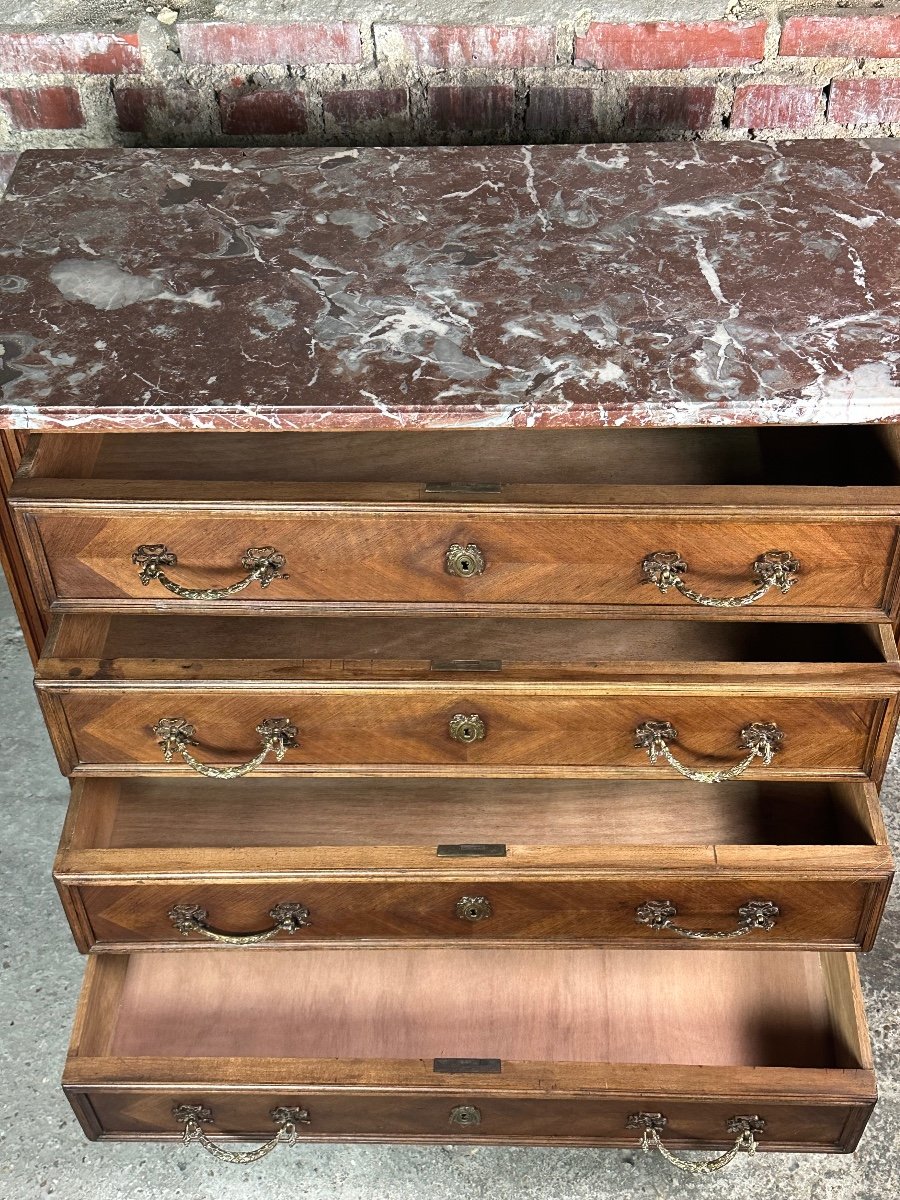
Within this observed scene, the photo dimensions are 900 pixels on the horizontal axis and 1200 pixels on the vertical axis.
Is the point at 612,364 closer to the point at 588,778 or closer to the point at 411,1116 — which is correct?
the point at 588,778

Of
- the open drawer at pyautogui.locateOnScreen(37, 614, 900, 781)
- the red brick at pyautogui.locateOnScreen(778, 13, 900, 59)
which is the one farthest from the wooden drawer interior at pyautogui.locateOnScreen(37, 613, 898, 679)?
the red brick at pyautogui.locateOnScreen(778, 13, 900, 59)

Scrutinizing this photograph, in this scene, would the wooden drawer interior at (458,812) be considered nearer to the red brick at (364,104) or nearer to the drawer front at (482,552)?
the drawer front at (482,552)

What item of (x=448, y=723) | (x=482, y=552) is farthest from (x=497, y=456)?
(x=448, y=723)

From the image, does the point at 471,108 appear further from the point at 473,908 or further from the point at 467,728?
the point at 473,908

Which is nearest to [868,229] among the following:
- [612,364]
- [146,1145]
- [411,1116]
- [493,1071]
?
[612,364]

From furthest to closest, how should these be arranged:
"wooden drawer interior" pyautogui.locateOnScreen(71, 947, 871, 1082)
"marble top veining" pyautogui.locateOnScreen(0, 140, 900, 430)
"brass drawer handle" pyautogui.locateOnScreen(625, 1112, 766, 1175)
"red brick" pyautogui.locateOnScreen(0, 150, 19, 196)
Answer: "red brick" pyautogui.locateOnScreen(0, 150, 19, 196) < "wooden drawer interior" pyautogui.locateOnScreen(71, 947, 871, 1082) < "brass drawer handle" pyautogui.locateOnScreen(625, 1112, 766, 1175) < "marble top veining" pyautogui.locateOnScreen(0, 140, 900, 430)

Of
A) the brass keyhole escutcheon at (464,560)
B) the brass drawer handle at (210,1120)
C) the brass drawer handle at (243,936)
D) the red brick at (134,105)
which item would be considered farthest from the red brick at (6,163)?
the brass drawer handle at (210,1120)

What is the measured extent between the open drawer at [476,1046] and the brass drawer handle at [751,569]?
57 cm

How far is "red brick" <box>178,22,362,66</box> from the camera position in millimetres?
1731

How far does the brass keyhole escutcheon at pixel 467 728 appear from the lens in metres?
1.58

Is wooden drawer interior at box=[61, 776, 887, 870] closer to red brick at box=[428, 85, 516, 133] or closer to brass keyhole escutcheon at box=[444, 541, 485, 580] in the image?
brass keyhole escutcheon at box=[444, 541, 485, 580]

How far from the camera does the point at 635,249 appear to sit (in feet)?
4.95

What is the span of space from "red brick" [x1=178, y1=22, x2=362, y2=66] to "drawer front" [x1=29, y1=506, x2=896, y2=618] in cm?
72

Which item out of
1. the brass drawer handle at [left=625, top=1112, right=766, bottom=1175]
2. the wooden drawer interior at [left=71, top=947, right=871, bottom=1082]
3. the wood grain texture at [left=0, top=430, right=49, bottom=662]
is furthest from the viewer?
the wood grain texture at [left=0, top=430, right=49, bottom=662]
